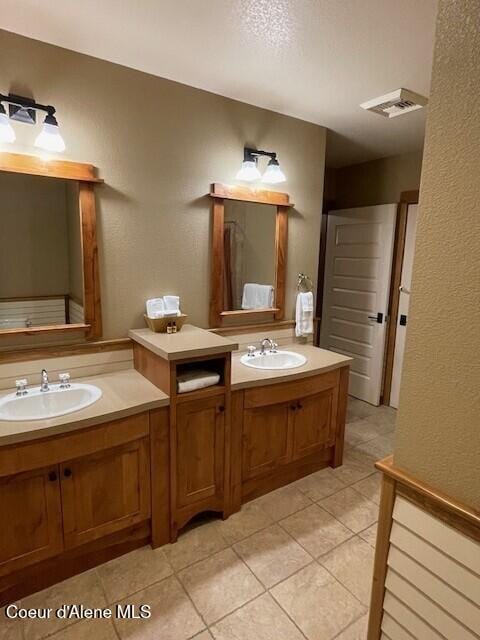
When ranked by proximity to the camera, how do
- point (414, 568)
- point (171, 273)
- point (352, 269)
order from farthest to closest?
point (352, 269)
point (171, 273)
point (414, 568)

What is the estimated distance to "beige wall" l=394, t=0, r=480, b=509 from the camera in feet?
2.82

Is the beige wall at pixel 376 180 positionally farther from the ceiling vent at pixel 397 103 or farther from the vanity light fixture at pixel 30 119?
the vanity light fixture at pixel 30 119

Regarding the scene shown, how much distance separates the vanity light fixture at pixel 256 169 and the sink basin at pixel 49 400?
63.3 inches

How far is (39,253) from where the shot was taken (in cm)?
200

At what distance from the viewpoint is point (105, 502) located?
1.75 m

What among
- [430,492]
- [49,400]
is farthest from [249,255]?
[430,492]

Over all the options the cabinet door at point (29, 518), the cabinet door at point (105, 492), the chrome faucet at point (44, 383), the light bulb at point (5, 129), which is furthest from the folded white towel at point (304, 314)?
the light bulb at point (5, 129)

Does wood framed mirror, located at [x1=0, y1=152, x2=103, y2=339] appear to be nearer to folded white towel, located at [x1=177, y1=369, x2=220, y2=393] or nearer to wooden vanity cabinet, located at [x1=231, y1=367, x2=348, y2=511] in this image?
folded white towel, located at [x1=177, y1=369, x2=220, y2=393]

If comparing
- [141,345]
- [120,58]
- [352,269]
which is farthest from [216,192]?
[352,269]

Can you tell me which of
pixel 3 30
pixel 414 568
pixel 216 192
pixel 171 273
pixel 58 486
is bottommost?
pixel 58 486

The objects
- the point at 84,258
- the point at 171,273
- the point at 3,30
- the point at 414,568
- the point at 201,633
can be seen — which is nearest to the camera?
the point at 414,568

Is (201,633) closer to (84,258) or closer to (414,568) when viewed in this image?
(414,568)

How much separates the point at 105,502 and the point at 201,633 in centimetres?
67

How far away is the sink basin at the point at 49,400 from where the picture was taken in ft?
5.75
